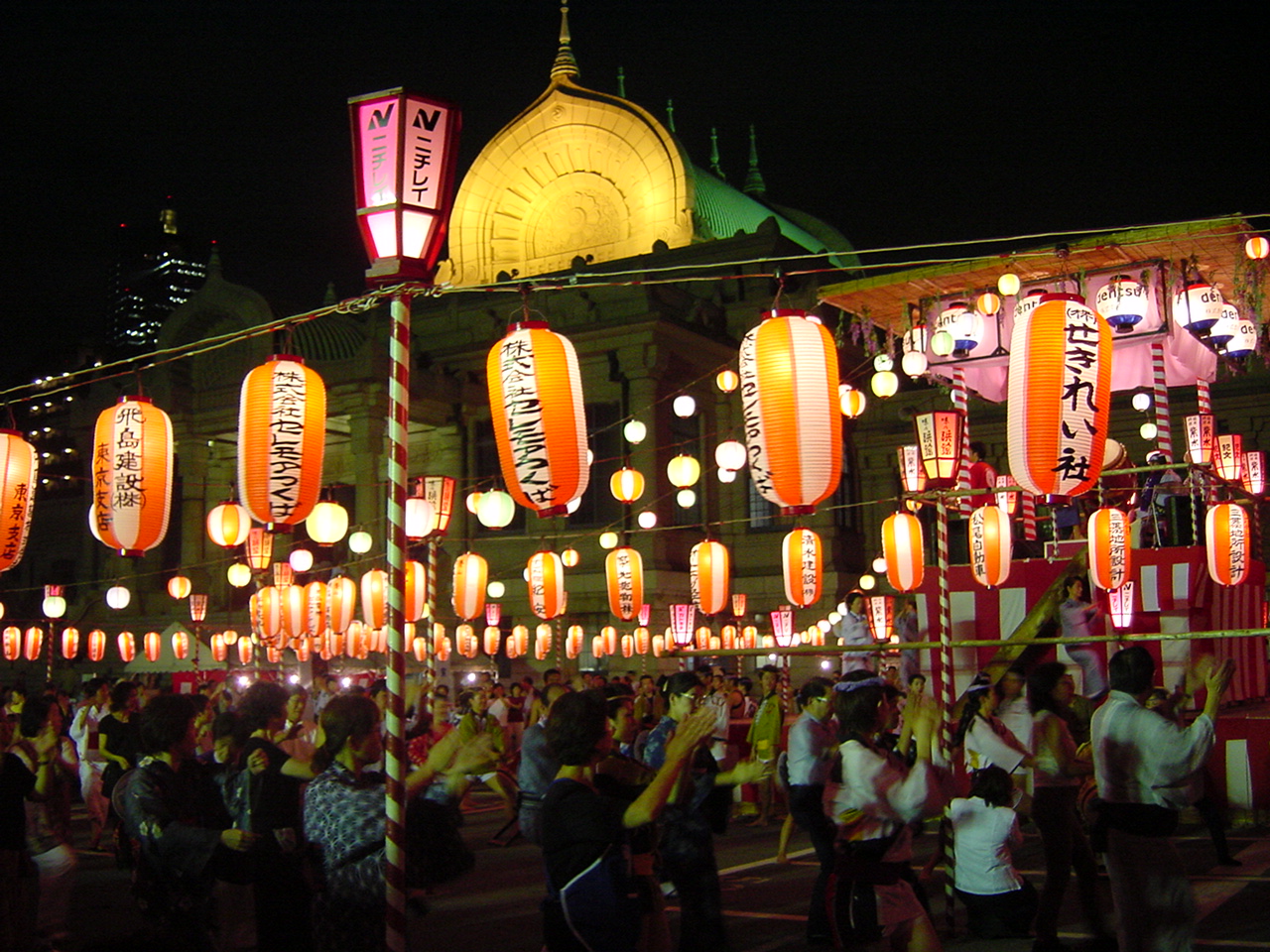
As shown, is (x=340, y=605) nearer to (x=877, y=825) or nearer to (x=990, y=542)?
(x=990, y=542)

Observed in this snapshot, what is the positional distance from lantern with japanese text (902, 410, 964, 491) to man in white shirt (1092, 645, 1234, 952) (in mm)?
9564

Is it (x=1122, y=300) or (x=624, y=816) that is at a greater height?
(x=1122, y=300)

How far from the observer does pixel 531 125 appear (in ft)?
108

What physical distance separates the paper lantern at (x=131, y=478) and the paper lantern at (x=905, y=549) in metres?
8.77

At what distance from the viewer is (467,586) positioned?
19312 mm

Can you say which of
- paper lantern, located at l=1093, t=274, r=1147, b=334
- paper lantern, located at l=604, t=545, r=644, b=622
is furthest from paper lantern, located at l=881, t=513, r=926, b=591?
paper lantern, located at l=604, t=545, r=644, b=622

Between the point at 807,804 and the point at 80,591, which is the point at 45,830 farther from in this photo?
the point at 80,591

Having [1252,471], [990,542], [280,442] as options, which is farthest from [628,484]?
[280,442]

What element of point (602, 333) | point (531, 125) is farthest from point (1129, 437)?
point (531, 125)

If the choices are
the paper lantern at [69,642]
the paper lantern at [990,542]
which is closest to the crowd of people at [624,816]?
the paper lantern at [990,542]

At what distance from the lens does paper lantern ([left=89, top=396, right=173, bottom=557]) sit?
11.2m

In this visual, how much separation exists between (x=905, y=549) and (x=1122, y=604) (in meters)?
2.86

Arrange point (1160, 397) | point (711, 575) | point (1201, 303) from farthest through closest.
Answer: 1. point (711, 575)
2. point (1160, 397)
3. point (1201, 303)

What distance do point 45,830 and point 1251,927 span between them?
24.7ft
